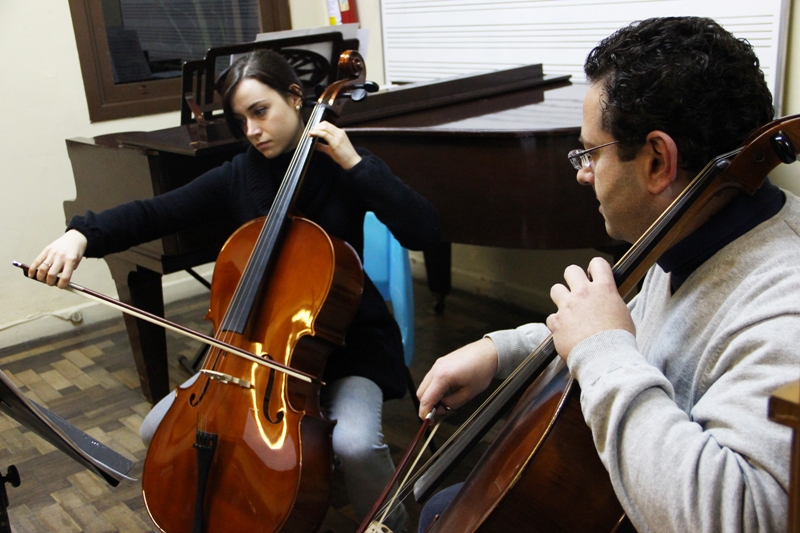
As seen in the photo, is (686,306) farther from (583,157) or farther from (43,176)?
(43,176)

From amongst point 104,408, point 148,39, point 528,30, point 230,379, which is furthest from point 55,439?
point 148,39

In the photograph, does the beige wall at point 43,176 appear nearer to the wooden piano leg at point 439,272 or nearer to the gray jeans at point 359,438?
the wooden piano leg at point 439,272

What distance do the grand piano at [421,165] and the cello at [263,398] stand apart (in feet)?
1.63

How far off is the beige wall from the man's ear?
204 cm

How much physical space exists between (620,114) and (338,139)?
2.72ft

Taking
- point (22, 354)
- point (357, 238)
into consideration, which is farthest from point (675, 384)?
point (22, 354)

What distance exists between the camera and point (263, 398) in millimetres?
1349

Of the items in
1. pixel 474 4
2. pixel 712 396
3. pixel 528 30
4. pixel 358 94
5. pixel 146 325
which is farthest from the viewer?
pixel 474 4

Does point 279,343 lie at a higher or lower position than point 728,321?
lower

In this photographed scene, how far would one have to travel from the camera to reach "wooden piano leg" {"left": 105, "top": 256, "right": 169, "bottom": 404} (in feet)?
7.23

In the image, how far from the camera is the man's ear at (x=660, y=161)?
832 millimetres

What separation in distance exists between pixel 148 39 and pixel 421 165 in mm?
2020

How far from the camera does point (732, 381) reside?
2.36 feet

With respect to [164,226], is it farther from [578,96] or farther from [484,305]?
[484,305]
